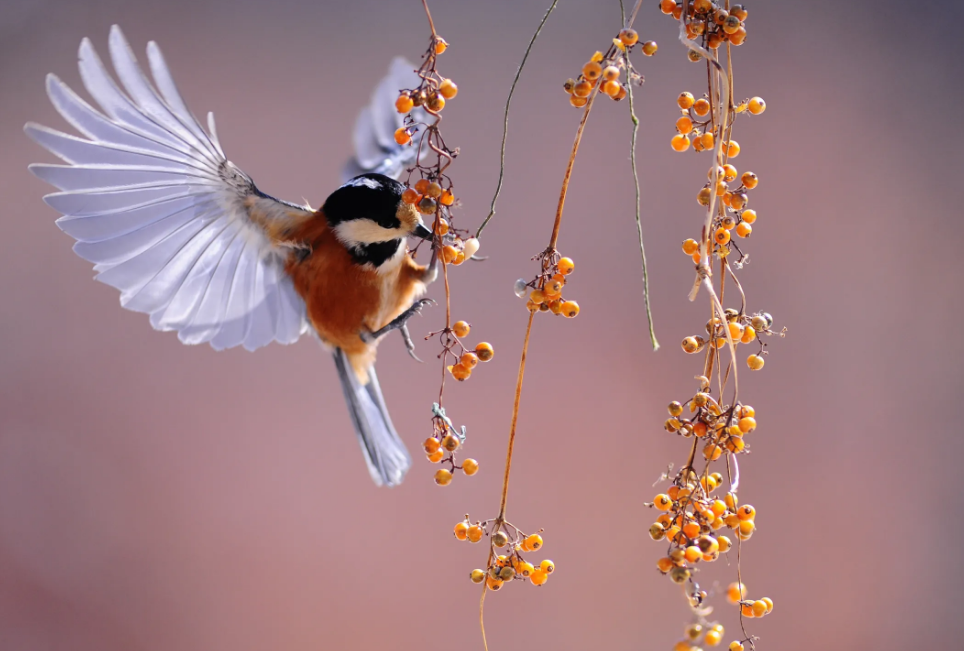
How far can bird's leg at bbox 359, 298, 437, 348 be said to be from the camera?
1021 mm

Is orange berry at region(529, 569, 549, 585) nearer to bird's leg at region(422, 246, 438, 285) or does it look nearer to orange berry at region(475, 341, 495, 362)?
orange berry at region(475, 341, 495, 362)

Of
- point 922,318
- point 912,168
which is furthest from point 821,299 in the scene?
point 912,168

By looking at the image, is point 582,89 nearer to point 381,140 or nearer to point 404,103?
point 404,103

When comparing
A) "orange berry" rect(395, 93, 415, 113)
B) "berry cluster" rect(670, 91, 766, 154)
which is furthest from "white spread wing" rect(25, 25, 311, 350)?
"berry cluster" rect(670, 91, 766, 154)

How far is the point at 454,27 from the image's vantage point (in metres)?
2.34

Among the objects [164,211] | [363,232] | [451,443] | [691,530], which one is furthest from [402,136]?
[164,211]

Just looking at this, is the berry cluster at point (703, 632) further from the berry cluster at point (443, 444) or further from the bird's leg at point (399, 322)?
the bird's leg at point (399, 322)

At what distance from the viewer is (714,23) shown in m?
0.56

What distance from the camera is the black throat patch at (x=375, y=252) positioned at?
119 cm

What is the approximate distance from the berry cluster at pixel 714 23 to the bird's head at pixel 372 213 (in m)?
0.51

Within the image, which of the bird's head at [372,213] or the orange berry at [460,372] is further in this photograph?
the bird's head at [372,213]

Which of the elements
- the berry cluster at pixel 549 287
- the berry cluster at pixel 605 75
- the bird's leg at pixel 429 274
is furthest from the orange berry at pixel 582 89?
the bird's leg at pixel 429 274

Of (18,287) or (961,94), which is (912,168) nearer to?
(961,94)

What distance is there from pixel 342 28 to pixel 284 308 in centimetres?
139
